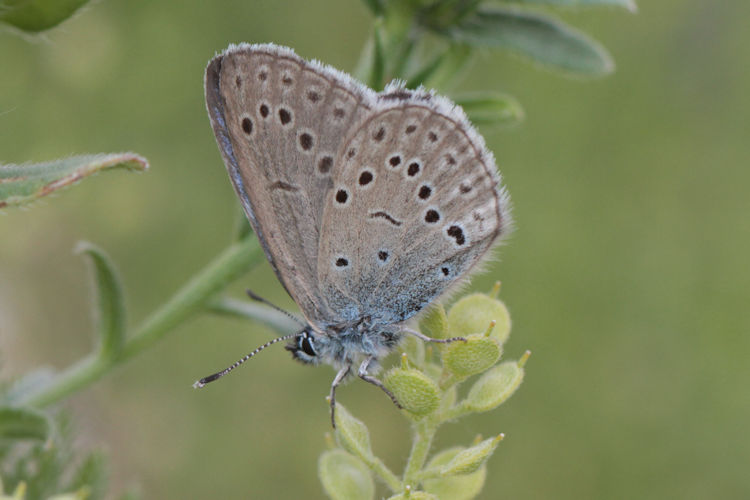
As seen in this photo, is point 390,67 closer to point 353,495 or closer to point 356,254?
point 356,254

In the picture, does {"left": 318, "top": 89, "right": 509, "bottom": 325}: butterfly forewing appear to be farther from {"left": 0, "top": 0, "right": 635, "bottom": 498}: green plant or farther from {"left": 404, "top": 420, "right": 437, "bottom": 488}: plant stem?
{"left": 404, "top": 420, "right": 437, "bottom": 488}: plant stem

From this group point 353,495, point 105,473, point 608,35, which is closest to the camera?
→ point 353,495

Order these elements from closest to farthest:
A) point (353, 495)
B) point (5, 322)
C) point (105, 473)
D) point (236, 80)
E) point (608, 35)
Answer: point (353, 495) < point (236, 80) < point (105, 473) < point (5, 322) < point (608, 35)

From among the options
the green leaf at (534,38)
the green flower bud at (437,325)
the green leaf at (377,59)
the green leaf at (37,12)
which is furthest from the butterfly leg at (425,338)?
the green leaf at (37,12)

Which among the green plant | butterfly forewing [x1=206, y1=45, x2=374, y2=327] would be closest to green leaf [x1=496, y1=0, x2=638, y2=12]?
the green plant

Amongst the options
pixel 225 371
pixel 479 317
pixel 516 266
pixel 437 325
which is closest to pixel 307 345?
pixel 225 371

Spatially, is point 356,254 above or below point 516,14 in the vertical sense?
below

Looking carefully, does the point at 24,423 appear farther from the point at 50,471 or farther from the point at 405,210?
the point at 405,210

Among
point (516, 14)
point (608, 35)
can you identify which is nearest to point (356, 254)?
point (516, 14)
